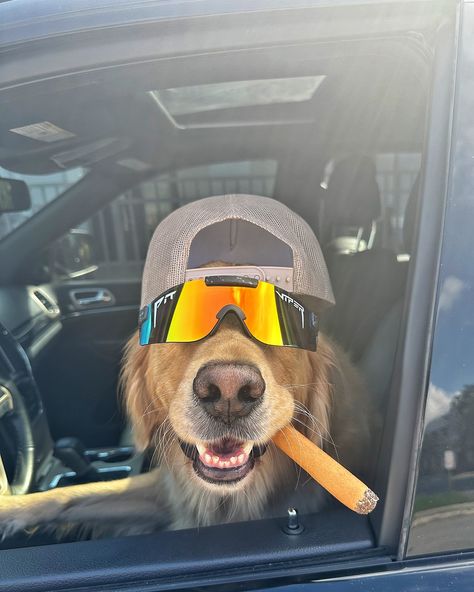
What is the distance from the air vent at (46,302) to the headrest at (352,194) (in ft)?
6.49

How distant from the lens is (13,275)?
3.17 metres

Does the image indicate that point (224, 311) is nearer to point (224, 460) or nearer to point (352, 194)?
point (224, 460)

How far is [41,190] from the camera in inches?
132

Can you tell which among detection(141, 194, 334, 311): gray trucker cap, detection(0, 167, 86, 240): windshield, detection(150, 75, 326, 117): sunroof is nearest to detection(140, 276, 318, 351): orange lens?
detection(141, 194, 334, 311): gray trucker cap

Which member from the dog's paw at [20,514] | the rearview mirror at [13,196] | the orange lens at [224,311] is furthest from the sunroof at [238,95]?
the dog's paw at [20,514]

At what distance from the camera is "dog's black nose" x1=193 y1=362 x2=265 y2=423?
1.39m

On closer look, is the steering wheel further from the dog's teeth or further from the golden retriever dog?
the dog's teeth

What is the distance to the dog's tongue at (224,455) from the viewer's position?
5.00 ft

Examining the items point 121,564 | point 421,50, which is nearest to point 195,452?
point 121,564

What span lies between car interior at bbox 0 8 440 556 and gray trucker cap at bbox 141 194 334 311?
0.41m

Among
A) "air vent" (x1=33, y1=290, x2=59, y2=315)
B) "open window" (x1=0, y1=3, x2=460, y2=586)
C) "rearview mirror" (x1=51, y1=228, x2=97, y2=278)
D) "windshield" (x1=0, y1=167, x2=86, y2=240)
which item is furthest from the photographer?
"rearview mirror" (x1=51, y1=228, x2=97, y2=278)

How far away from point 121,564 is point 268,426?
21.9 inches

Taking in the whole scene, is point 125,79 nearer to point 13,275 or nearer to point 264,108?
point 264,108

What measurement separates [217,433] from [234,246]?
0.69m
